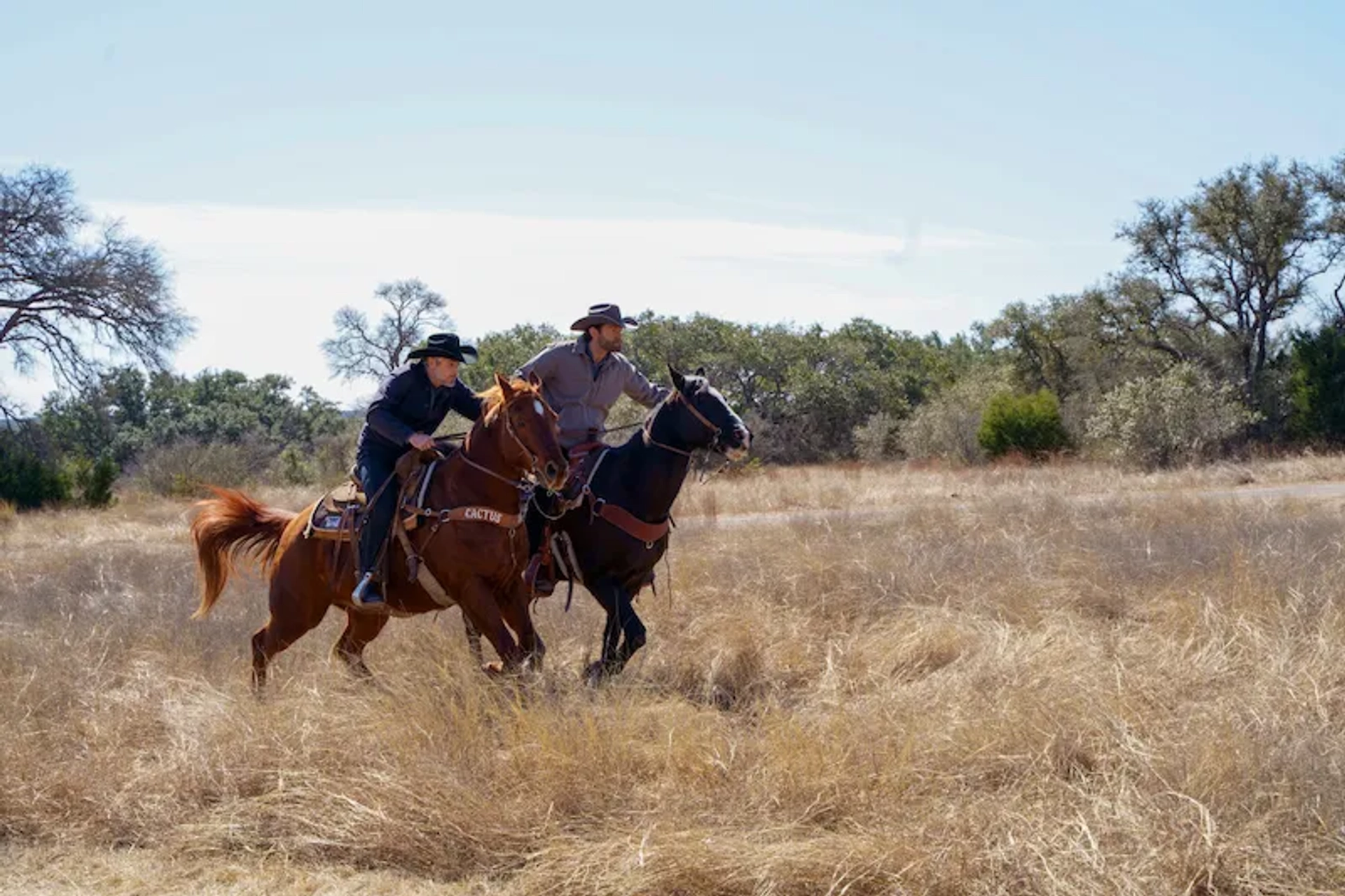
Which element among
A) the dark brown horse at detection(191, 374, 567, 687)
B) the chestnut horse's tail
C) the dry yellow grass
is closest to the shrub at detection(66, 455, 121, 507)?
the dry yellow grass

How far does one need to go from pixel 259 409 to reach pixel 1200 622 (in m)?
60.0

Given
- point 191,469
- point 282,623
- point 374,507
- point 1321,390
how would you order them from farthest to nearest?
point 191,469 < point 1321,390 < point 282,623 < point 374,507

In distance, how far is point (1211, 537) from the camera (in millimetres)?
11883

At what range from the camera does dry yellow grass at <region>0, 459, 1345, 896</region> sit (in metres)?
4.93

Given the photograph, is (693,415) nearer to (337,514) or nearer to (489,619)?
(489,619)

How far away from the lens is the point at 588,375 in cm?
933

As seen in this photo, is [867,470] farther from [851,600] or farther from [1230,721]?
[1230,721]

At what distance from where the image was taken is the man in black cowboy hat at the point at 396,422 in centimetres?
792

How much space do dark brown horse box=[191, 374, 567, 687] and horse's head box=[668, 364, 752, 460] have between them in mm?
1135

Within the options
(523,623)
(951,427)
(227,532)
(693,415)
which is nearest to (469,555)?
(523,623)

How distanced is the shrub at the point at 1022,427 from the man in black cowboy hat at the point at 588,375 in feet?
96.2

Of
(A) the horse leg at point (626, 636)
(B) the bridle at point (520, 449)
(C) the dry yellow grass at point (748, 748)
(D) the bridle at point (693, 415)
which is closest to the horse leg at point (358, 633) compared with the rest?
(C) the dry yellow grass at point (748, 748)

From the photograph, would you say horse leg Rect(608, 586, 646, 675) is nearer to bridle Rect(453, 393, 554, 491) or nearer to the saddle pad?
bridle Rect(453, 393, 554, 491)

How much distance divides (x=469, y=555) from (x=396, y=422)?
38.9 inches
